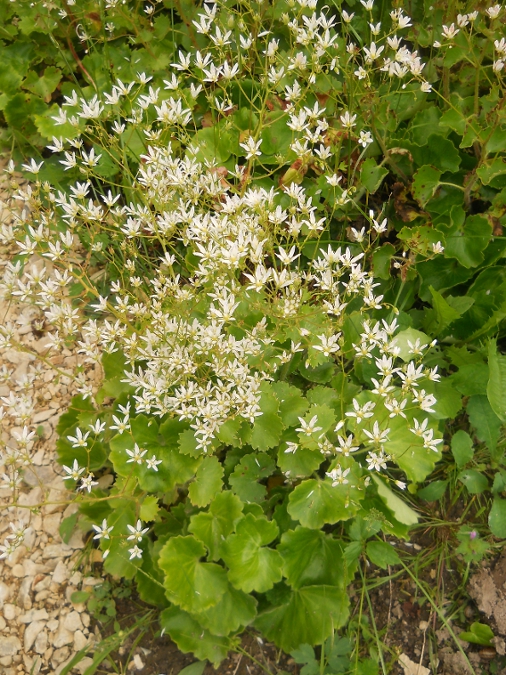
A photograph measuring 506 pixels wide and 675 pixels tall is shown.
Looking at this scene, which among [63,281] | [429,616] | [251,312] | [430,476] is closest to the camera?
[63,281]

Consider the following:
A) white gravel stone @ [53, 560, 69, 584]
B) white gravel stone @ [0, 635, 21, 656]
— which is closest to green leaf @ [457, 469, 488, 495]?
white gravel stone @ [53, 560, 69, 584]

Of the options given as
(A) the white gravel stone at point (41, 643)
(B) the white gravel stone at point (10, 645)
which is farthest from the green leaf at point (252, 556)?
(B) the white gravel stone at point (10, 645)

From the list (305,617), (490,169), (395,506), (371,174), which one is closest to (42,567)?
(305,617)

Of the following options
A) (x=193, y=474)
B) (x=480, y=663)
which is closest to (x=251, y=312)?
(x=193, y=474)

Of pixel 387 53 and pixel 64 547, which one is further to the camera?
pixel 387 53

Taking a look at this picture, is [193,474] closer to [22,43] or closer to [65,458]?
[65,458]

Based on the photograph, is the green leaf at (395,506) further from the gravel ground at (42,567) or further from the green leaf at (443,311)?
the gravel ground at (42,567)

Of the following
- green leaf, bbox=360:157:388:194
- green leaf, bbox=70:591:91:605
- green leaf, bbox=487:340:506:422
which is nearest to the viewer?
green leaf, bbox=487:340:506:422

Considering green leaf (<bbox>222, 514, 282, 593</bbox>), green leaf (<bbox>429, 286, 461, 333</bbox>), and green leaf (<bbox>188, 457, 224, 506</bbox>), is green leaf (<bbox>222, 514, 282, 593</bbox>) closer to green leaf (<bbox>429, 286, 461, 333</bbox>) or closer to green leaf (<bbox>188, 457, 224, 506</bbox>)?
green leaf (<bbox>188, 457, 224, 506</bbox>)
